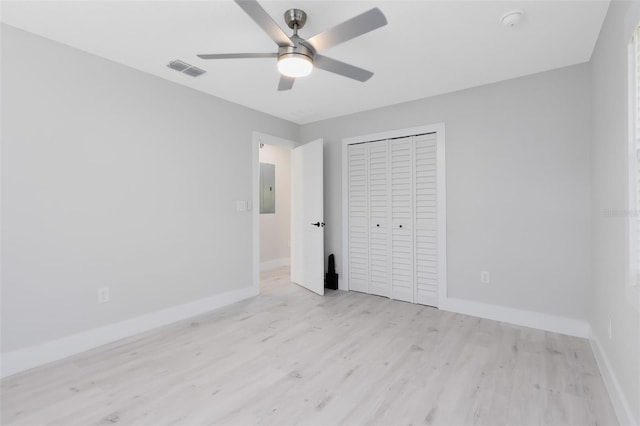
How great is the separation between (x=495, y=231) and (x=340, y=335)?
1907 mm

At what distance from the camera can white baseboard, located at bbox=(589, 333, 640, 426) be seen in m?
1.56

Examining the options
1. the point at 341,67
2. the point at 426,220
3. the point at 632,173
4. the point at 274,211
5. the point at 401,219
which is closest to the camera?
the point at 632,173

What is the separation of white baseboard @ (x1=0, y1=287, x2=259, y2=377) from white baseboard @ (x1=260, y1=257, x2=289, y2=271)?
1.94 meters

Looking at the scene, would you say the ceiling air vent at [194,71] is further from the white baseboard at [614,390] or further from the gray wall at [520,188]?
the white baseboard at [614,390]

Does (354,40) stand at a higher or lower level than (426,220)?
higher

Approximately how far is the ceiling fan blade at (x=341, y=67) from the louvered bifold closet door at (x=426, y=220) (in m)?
1.68

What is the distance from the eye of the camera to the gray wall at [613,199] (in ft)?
5.12

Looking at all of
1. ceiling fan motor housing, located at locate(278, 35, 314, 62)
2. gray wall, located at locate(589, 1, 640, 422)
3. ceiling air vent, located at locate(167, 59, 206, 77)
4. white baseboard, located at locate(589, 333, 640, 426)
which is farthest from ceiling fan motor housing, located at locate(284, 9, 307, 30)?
white baseboard, located at locate(589, 333, 640, 426)

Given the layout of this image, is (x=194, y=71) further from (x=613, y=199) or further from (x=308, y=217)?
(x=613, y=199)

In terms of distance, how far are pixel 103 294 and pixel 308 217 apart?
2503 millimetres

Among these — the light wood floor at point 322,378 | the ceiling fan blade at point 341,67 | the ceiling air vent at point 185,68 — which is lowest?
the light wood floor at point 322,378

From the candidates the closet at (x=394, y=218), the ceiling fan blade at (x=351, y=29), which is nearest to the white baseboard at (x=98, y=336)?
the closet at (x=394, y=218)


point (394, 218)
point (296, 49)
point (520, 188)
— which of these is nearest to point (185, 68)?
point (296, 49)

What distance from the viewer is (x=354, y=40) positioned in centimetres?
240
